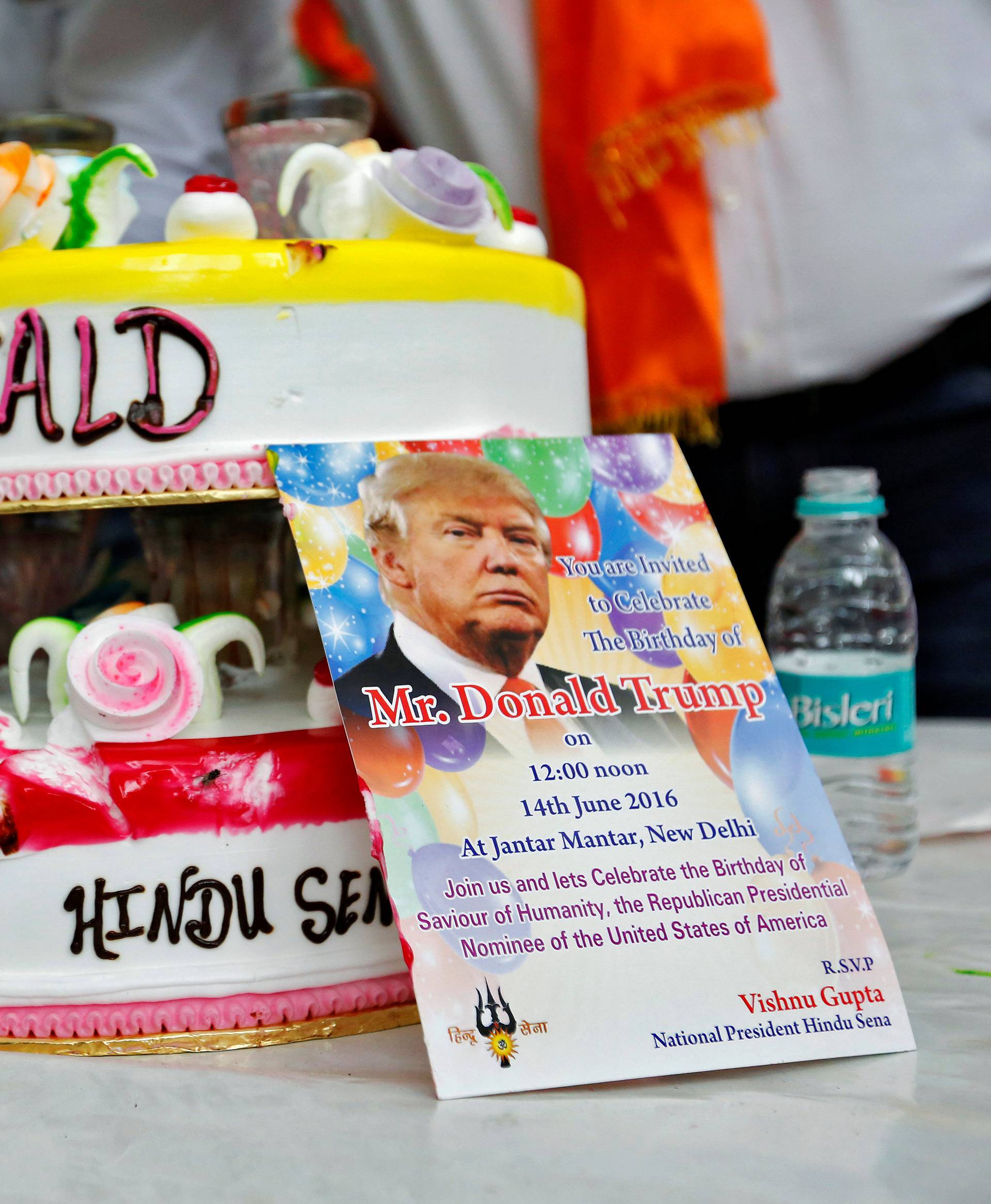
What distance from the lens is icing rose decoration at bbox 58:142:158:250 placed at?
731 millimetres

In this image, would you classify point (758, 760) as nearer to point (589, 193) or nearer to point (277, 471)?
point (277, 471)

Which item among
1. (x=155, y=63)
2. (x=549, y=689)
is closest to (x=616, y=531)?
(x=549, y=689)

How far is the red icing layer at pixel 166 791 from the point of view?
65 centimetres

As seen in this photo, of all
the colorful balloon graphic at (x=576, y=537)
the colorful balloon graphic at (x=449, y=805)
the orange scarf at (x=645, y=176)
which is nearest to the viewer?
the colorful balloon graphic at (x=449, y=805)

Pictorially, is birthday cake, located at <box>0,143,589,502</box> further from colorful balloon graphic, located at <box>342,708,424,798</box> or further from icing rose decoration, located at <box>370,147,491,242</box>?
colorful balloon graphic, located at <box>342,708,424,798</box>

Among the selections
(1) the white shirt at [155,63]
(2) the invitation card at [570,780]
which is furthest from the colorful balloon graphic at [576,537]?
(1) the white shirt at [155,63]

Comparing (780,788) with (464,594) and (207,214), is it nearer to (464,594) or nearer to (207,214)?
(464,594)

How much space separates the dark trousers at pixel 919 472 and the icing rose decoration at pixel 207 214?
0.90m

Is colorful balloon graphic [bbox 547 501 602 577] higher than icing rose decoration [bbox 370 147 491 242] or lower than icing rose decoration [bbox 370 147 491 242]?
lower

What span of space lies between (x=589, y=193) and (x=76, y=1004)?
3.65 ft

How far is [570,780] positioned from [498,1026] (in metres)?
0.14

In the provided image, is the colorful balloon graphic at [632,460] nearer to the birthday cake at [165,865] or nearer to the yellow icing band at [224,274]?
the yellow icing band at [224,274]

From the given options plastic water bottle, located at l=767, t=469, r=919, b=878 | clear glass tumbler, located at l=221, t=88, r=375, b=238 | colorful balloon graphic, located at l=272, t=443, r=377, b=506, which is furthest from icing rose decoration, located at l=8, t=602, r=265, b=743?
plastic water bottle, located at l=767, t=469, r=919, b=878

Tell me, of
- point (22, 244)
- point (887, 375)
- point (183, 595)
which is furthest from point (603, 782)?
point (887, 375)
